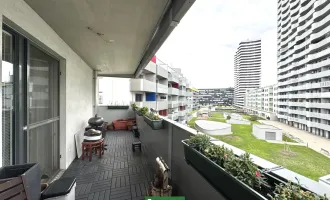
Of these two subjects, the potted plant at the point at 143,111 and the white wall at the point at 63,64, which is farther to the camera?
the potted plant at the point at 143,111

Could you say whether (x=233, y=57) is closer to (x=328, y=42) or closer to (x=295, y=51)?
(x=295, y=51)

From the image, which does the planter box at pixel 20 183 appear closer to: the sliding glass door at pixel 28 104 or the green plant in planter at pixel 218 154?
the sliding glass door at pixel 28 104

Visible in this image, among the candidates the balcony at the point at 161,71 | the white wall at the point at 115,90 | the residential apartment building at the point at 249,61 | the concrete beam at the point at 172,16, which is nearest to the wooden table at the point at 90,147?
the concrete beam at the point at 172,16

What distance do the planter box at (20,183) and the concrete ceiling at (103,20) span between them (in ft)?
6.20

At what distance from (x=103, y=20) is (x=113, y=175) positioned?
9.77ft

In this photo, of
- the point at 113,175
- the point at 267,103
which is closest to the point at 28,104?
the point at 113,175

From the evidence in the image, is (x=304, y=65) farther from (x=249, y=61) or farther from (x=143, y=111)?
(x=143, y=111)

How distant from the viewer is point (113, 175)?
133 inches

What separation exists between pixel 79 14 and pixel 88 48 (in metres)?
1.75

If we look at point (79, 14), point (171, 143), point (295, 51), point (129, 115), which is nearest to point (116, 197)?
point (171, 143)

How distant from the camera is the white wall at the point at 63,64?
1.89 m

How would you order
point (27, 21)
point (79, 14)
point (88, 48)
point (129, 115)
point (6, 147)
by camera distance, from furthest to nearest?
point (129, 115), point (88, 48), point (79, 14), point (27, 21), point (6, 147)

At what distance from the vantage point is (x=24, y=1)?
1.96 meters

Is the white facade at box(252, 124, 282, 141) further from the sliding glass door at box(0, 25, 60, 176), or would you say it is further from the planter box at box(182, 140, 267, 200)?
the sliding glass door at box(0, 25, 60, 176)
